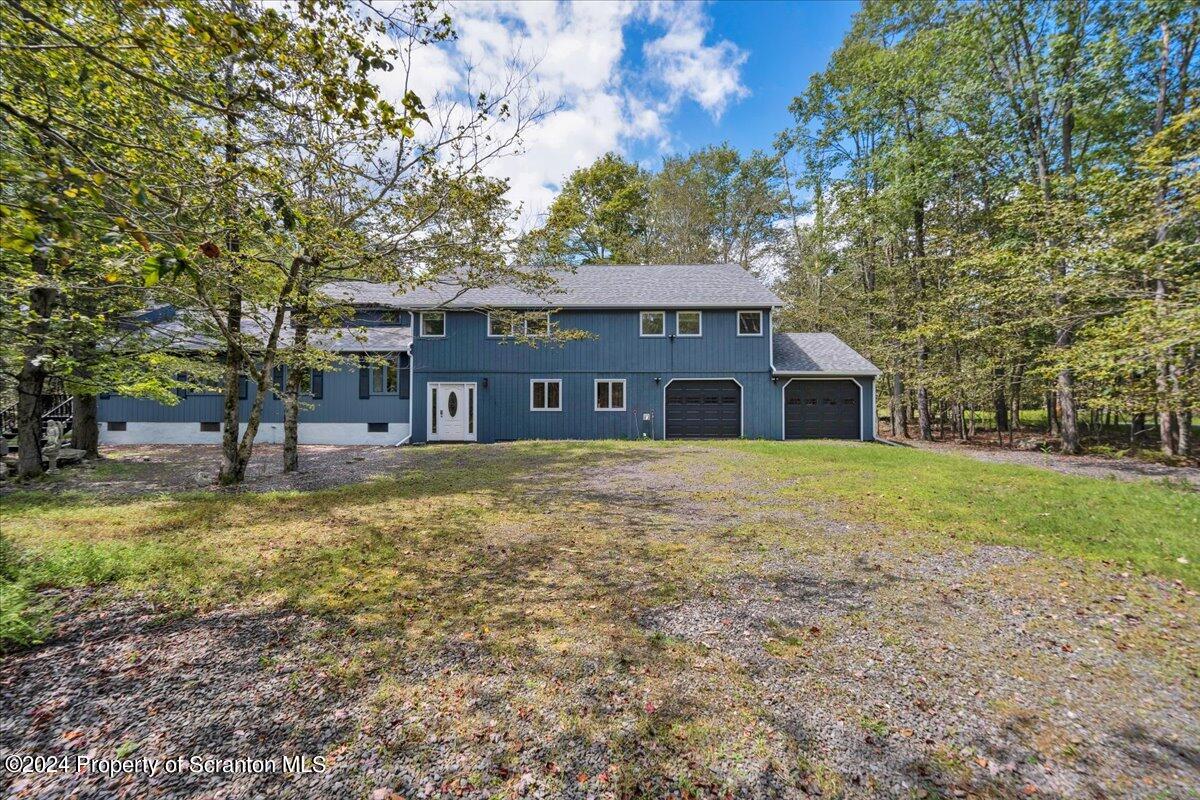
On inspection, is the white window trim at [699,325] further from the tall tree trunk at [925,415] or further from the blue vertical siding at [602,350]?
the tall tree trunk at [925,415]

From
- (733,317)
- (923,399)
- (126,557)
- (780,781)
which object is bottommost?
(780,781)

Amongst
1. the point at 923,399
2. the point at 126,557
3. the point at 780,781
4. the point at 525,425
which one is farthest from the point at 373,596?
the point at 923,399

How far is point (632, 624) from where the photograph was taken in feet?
12.0

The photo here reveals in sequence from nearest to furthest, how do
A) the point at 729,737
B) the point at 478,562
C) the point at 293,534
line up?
the point at 729,737, the point at 478,562, the point at 293,534

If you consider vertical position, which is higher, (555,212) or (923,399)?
(555,212)

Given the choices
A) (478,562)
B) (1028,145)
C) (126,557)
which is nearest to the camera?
(126,557)

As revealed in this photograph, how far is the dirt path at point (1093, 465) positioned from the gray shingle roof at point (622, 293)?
822 centimetres

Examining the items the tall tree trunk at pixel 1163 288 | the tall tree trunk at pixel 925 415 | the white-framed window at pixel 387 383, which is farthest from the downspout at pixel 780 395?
the white-framed window at pixel 387 383

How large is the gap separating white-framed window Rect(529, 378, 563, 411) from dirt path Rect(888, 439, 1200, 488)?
43.1 feet

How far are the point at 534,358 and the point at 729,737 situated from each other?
1534cm

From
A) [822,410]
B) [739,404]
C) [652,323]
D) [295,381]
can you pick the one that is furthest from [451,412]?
[822,410]

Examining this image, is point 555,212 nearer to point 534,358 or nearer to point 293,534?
point 293,534

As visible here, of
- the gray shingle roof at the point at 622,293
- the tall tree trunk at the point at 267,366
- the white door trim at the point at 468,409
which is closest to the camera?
the tall tree trunk at the point at 267,366

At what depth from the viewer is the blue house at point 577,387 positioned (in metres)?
16.8
